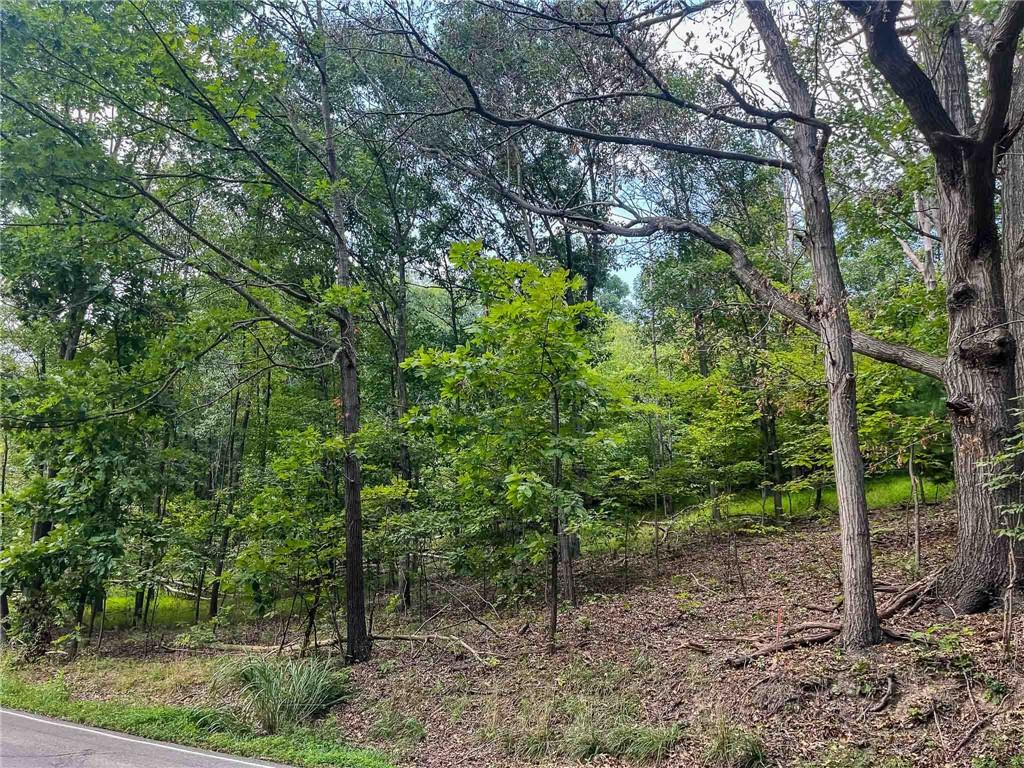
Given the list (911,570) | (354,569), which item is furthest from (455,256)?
(911,570)

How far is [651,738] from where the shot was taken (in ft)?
14.9

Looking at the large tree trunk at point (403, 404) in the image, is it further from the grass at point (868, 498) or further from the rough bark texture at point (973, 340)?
the rough bark texture at point (973, 340)

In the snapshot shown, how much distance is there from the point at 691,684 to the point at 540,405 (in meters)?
3.10

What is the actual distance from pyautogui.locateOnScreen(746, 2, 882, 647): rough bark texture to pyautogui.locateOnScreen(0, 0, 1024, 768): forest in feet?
0.10

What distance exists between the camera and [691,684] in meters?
5.16

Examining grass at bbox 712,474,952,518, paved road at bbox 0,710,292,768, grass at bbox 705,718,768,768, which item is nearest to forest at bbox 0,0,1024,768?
grass at bbox 705,718,768,768

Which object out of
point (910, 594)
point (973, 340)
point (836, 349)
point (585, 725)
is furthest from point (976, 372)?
point (585, 725)

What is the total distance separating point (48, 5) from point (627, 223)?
632cm

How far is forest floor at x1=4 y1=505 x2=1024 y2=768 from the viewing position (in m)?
4.01

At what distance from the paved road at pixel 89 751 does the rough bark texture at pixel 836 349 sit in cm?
533

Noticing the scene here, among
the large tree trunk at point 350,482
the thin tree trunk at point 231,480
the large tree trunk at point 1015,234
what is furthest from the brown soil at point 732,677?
the thin tree trunk at point 231,480

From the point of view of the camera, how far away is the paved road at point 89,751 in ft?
16.6

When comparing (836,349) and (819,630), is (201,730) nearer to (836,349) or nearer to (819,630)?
(819,630)

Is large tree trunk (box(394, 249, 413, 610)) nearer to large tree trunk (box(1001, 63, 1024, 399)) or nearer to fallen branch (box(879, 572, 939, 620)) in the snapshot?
fallen branch (box(879, 572, 939, 620))
